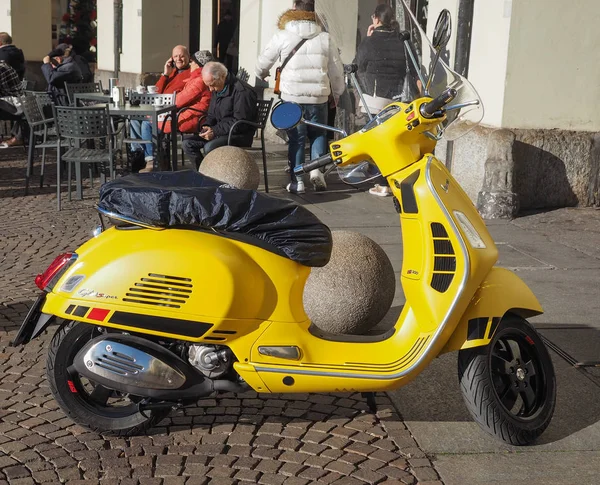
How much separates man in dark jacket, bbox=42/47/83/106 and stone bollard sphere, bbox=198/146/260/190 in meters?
4.46

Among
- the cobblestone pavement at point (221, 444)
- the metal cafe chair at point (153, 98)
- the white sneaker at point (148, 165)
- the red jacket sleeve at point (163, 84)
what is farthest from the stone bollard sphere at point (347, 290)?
the red jacket sleeve at point (163, 84)

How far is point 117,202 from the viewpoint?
12.6 ft

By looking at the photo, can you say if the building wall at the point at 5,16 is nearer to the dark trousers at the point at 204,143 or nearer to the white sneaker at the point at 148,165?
the white sneaker at the point at 148,165

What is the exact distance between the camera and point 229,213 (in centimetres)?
375

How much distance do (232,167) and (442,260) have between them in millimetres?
5143

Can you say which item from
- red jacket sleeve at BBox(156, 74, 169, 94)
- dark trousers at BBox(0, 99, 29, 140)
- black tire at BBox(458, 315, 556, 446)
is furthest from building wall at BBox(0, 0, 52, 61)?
black tire at BBox(458, 315, 556, 446)

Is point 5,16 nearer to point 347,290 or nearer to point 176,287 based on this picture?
point 347,290

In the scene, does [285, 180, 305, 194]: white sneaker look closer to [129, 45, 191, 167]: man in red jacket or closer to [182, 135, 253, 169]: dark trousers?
[182, 135, 253, 169]: dark trousers

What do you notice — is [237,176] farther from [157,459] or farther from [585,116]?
[157,459]

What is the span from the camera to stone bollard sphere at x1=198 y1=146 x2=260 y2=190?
8.77 metres

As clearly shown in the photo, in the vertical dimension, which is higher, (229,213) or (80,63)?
(229,213)

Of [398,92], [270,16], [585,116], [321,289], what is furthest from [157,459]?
[270,16]

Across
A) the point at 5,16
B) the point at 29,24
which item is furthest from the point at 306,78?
the point at 5,16

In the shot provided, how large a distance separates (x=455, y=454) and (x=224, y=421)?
3.32ft
